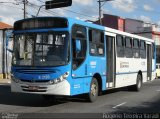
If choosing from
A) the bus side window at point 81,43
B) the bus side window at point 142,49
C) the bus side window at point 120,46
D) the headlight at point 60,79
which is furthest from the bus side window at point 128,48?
the headlight at point 60,79

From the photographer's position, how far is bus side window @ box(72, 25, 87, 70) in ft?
44.8

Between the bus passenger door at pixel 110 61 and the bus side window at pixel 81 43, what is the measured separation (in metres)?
2.69

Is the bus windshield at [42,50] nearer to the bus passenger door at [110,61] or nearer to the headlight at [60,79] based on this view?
the headlight at [60,79]

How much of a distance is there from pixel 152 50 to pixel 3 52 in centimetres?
1797

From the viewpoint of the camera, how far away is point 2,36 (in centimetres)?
3831

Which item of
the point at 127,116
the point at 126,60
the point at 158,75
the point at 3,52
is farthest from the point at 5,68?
the point at 127,116

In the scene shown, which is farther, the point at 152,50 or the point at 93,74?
the point at 152,50

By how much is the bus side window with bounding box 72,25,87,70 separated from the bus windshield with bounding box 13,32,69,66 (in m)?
0.38

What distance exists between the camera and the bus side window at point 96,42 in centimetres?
1519

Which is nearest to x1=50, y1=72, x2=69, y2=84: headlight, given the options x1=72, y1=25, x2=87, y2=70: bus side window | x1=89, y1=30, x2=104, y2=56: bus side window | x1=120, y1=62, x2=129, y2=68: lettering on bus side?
x1=72, y1=25, x2=87, y2=70: bus side window

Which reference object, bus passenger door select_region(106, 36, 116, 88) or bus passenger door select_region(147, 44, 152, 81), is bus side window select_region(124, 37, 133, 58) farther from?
bus passenger door select_region(147, 44, 152, 81)

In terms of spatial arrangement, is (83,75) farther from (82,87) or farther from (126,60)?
(126,60)

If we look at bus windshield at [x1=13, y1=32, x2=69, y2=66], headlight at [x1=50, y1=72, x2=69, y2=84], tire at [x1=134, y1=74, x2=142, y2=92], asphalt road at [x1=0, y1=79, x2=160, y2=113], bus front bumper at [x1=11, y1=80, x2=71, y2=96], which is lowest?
asphalt road at [x1=0, y1=79, x2=160, y2=113]

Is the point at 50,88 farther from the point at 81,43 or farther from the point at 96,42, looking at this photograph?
the point at 96,42
